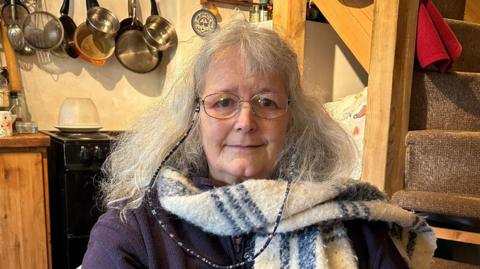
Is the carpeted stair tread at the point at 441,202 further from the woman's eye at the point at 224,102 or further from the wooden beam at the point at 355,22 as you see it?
the woman's eye at the point at 224,102

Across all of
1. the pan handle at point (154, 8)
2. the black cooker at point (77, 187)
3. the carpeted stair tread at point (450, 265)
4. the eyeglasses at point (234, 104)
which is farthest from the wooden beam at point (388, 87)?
the pan handle at point (154, 8)

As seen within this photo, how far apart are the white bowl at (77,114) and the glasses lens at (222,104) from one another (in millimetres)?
1487

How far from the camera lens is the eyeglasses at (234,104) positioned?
0.85 metres

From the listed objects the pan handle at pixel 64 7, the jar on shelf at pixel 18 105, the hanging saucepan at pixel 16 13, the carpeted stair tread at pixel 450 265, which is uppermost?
the pan handle at pixel 64 7

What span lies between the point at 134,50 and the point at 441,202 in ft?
6.19

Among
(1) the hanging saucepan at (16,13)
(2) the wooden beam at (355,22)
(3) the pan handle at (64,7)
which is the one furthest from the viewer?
(3) the pan handle at (64,7)

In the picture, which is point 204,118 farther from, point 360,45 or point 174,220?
point 360,45

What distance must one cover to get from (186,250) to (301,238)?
0.77ft

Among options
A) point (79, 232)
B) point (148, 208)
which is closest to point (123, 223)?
point (148, 208)

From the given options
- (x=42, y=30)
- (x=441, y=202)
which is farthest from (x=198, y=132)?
(x=42, y=30)

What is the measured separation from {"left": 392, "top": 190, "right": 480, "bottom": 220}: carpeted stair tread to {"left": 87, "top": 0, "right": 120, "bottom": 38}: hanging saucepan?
70.3 inches

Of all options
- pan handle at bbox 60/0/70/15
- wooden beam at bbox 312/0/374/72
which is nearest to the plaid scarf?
wooden beam at bbox 312/0/374/72

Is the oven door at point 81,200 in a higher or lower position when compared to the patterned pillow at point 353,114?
lower

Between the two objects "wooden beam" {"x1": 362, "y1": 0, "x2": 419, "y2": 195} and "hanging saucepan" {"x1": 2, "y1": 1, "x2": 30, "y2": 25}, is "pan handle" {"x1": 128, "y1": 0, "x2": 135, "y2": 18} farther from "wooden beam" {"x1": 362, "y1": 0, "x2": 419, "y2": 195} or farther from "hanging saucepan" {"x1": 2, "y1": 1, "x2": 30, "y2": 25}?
"wooden beam" {"x1": 362, "y1": 0, "x2": 419, "y2": 195}
